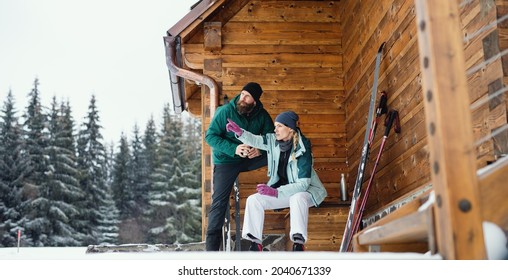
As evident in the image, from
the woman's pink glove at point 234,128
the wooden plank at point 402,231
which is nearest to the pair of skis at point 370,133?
the woman's pink glove at point 234,128

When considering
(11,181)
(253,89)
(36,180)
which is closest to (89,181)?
(36,180)

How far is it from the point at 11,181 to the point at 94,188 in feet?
11.0

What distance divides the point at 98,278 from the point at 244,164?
11.0 feet

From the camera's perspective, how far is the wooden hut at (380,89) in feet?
6.27

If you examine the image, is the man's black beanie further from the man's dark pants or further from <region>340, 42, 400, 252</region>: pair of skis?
<region>340, 42, 400, 252</region>: pair of skis

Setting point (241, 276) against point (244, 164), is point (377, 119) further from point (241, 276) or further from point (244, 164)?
point (241, 276)

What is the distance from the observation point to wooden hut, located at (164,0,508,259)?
1912 mm

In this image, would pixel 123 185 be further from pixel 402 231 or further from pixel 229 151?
pixel 402 231

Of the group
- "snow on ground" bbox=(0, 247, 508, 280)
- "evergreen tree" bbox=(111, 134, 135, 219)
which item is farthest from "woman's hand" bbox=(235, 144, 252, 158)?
"evergreen tree" bbox=(111, 134, 135, 219)

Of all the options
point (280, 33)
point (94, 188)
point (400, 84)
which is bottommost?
point (400, 84)

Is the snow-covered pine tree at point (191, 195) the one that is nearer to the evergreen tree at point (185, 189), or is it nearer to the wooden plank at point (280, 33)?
the evergreen tree at point (185, 189)

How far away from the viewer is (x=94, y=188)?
29.2 metres

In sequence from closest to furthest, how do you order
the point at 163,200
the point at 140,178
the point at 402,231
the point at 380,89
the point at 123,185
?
1. the point at 402,231
2. the point at 380,89
3. the point at 163,200
4. the point at 123,185
5. the point at 140,178

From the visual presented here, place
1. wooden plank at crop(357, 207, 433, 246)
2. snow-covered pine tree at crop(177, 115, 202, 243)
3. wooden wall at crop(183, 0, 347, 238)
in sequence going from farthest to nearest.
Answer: snow-covered pine tree at crop(177, 115, 202, 243), wooden wall at crop(183, 0, 347, 238), wooden plank at crop(357, 207, 433, 246)
